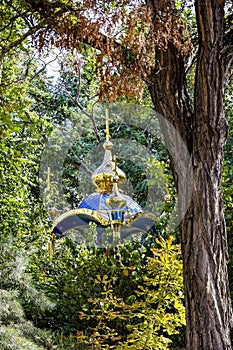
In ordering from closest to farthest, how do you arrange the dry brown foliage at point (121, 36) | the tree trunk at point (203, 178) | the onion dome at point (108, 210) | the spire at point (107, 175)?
the tree trunk at point (203, 178)
the dry brown foliage at point (121, 36)
the onion dome at point (108, 210)
the spire at point (107, 175)

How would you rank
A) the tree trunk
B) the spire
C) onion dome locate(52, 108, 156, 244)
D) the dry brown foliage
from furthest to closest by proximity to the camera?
1. the spire
2. onion dome locate(52, 108, 156, 244)
3. the dry brown foliage
4. the tree trunk

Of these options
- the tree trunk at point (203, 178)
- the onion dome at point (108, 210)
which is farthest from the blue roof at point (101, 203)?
the tree trunk at point (203, 178)

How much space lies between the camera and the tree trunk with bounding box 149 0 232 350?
197 centimetres

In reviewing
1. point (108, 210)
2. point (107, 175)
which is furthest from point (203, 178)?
point (107, 175)

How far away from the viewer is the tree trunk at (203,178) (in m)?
1.97

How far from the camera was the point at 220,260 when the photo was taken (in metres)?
2.02

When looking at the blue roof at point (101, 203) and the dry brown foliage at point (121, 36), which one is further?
the blue roof at point (101, 203)

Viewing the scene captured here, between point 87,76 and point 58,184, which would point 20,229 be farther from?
point 87,76

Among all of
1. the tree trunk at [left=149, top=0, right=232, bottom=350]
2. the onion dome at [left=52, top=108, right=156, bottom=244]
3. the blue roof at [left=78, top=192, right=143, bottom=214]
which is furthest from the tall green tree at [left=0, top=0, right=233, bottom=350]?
the blue roof at [left=78, top=192, right=143, bottom=214]

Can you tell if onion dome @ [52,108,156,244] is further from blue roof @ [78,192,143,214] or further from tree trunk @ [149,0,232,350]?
tree trunk @ [149,0,232,350]

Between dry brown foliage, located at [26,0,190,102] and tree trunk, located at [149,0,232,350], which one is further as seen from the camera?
dry brown foliage, located at [26,0,190,102]

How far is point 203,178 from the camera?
6.75 ft

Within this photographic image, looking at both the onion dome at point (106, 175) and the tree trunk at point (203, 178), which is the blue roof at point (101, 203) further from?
the tree trunk at point (203, 178)

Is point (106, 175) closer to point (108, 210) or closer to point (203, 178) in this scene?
point (108, 210)
